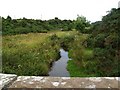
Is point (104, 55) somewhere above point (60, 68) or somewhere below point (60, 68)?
above

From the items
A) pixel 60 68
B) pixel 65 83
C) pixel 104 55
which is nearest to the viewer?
pixel 65 83

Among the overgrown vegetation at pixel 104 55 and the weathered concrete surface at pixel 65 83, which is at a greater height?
the weathered concrete surface at pixel 65 83

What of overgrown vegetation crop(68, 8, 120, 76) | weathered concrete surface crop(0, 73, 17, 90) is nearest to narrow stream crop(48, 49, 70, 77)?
overgrown vegetation crop(68, 8, 120, 76)

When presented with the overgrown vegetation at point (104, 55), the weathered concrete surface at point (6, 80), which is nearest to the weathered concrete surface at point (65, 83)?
the weathered concrete surface at point (6, 80)

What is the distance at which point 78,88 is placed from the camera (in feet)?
6.89

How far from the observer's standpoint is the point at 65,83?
2176 millimetres

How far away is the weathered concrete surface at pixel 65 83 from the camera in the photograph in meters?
2.13

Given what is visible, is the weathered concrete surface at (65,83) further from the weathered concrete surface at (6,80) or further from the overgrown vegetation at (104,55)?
the overgrown vegetation at (104,55)

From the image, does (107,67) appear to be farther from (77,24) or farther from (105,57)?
(77,24)

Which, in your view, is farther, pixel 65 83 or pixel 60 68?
pixel 60 68

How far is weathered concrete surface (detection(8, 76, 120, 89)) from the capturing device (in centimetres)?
213

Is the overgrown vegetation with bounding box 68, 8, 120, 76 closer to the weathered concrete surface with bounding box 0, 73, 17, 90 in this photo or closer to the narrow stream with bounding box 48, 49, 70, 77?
the narrow stream with bounding box 48, 49, 70, 77

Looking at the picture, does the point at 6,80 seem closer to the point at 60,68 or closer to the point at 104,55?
the point at 104,55

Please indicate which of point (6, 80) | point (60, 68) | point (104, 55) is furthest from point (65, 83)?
point (60, 68)
